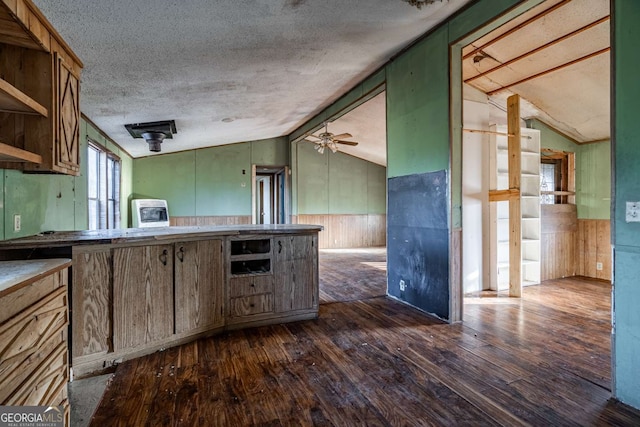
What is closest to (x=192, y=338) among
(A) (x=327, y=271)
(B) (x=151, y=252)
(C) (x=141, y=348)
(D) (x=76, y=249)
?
(C) (x=141, y=348)

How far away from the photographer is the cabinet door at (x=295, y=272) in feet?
10.5

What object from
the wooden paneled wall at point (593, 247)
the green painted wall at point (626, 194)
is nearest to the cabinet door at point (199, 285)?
the green painted wall at point (626, 194)

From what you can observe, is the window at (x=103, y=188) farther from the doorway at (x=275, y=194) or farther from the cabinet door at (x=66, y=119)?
the doorway at (x=275, y=194)

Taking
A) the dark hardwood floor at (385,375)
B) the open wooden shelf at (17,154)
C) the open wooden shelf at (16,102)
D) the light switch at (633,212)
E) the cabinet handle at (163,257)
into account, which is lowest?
the dark hardwood floor at (385,375)

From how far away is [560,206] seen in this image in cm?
536

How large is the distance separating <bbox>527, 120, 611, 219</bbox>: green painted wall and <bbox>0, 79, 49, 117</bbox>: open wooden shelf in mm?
6089

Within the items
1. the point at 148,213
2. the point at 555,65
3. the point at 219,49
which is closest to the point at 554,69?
the point at 555,65

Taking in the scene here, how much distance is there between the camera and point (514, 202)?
425 cm

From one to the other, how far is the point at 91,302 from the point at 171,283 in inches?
21.2

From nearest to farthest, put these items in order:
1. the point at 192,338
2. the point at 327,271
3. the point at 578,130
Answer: the point at 192,338 → the point at 578,130 → the point at 327,271

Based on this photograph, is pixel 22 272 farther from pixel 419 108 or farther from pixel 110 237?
pixel 419 108

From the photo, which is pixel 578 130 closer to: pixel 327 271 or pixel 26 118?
pixel 327 271

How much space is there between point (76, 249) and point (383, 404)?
7.20ft

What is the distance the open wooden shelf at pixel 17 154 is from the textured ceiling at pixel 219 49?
0.83 meters
